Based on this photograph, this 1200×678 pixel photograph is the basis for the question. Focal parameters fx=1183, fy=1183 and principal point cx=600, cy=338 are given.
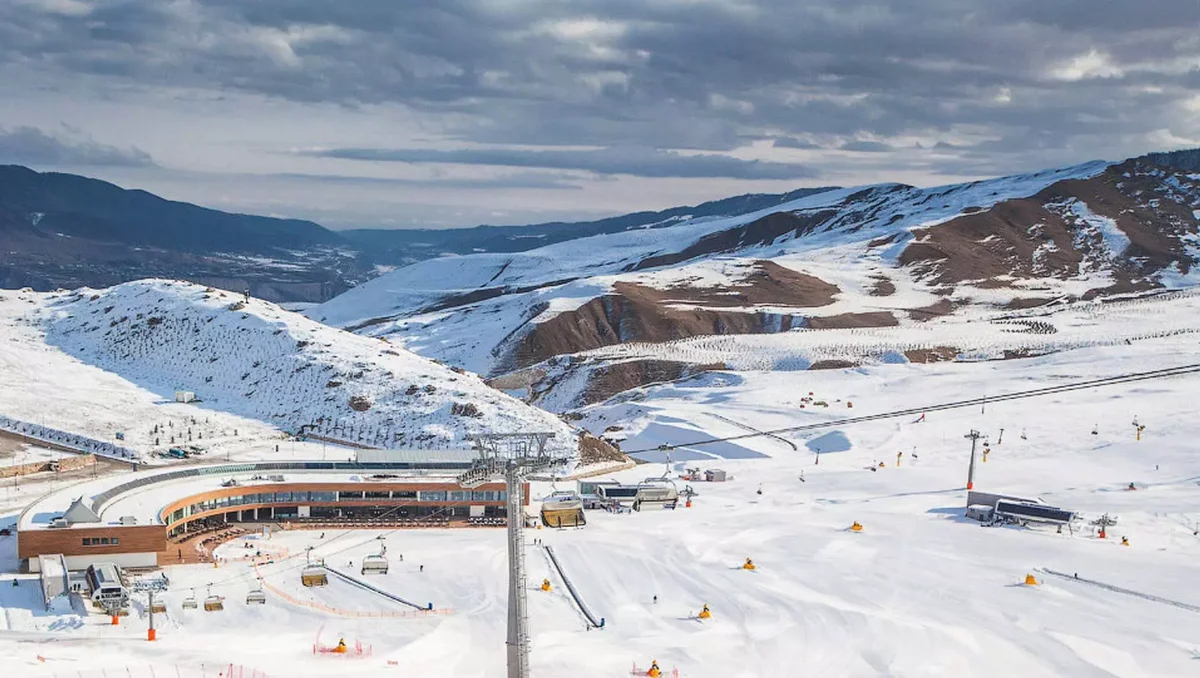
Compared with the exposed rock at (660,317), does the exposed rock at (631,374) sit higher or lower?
lower

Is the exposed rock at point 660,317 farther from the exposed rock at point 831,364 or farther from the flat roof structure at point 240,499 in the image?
the flat roof structure at point 240,499

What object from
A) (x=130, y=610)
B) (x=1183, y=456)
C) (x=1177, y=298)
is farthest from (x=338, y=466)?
(x=1177, y=298)

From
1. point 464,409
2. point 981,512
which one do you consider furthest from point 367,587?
point 464,409

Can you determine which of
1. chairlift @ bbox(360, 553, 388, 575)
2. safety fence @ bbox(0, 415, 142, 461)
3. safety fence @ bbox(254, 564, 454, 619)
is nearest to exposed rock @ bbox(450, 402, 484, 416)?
safety fence @ bbox(0, 415, 142, 461)

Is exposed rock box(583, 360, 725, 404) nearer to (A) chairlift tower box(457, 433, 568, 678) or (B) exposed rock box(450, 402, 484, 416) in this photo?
(B) exposed rock box(450, 402, 484, 416)

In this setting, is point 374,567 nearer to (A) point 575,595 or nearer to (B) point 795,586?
(A) point 575,595

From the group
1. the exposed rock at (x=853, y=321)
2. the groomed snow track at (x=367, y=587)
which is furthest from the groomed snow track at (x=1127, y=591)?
the exposed rock at (x=853, y=321)
